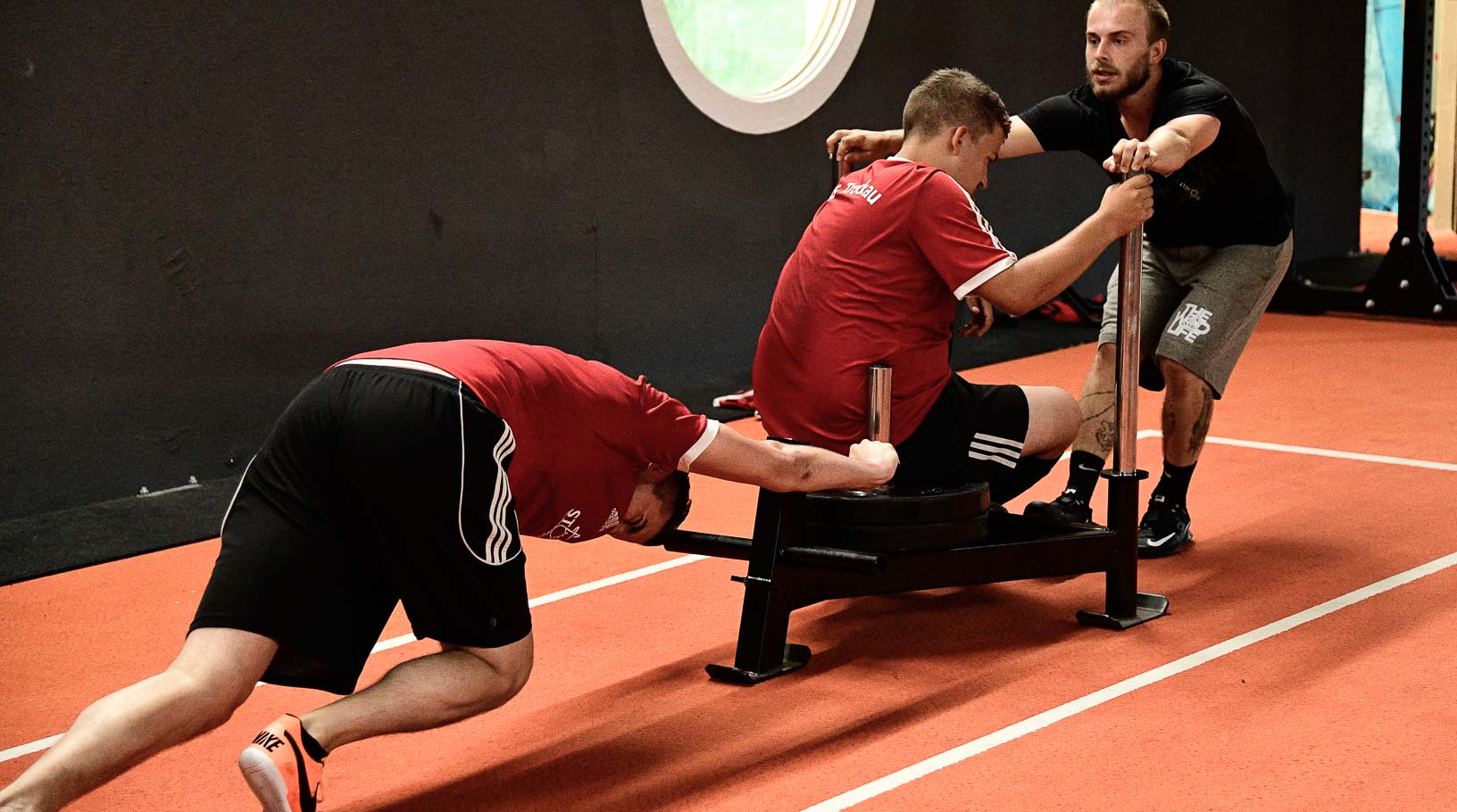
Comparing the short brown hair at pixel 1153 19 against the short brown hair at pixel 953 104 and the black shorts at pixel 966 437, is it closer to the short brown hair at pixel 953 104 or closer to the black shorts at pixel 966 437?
the short brown hair at pixel 953 104

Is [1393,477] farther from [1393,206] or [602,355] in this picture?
[1393,206]

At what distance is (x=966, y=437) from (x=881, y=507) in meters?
0.32

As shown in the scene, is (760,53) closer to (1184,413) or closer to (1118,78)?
(1118,78)

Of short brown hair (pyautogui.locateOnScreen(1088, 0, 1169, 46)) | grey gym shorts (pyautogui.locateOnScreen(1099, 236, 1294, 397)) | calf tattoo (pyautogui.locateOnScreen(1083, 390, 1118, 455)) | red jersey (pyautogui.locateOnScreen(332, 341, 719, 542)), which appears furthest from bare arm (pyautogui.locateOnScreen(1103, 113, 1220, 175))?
red jersey (pyautogui.locateOnScreen(332, 341, 719, 542))

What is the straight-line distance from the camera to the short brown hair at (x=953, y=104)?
3.29 meters

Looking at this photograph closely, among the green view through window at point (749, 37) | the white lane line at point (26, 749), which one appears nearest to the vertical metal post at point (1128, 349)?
the white lane line at point (26, 749)

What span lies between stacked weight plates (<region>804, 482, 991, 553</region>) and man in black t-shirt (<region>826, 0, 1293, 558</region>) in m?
0.62

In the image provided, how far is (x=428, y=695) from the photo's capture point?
7.98 feet

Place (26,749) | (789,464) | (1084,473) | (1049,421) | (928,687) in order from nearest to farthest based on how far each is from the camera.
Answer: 1. (789,464)
2. (26,749)
3. (928,687)
4. (1049,421)
5. (1084,473)

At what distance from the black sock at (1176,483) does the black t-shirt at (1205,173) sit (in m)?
0.61

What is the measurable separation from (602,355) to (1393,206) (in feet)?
27.7

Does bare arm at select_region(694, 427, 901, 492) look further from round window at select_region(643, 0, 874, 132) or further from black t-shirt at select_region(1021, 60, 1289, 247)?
round window at select_region(643, 0, 874, 132)

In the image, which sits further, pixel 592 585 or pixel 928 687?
pixel 592 585

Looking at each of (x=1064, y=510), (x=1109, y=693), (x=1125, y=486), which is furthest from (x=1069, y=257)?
(x=1109, y=693)
